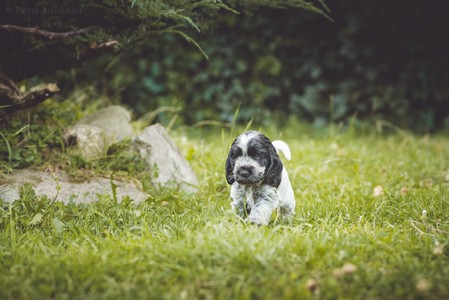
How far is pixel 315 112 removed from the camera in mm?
7547

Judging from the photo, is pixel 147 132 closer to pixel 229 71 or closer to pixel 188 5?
pixel 188 5

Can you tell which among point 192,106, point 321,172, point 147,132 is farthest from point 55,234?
point 192,106

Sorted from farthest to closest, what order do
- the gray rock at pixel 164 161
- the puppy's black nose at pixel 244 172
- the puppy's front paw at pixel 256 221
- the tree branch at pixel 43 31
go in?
1. the gray rock at pixel 164 161
2. the tree branch at pixel 43 31
3. the puppy's front paw at pixel 256 221
4. the puppy's black nose at pixel 244 172

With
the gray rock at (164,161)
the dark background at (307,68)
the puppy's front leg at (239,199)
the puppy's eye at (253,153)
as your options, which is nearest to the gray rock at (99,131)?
the gray rock at (164,161)

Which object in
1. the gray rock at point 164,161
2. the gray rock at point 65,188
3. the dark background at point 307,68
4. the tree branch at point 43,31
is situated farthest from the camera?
the dark background at point 307,68

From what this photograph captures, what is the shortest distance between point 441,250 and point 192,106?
5178 mm

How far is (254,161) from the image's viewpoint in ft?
9.61

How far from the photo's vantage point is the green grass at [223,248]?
2.34 metres

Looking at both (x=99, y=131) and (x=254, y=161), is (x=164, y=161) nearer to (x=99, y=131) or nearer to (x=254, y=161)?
→ (x=99, y=131)

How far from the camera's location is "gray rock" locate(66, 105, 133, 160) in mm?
4254

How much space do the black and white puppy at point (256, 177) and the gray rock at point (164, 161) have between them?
3.54 feet

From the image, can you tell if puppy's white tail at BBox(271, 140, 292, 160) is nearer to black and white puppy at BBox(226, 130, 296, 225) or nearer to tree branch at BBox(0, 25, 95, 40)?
black and white puppy at BBox(226, 130, 296, 225)

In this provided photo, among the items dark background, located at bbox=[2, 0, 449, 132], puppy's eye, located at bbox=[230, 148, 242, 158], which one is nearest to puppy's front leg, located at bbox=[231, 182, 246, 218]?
puppy's eye, located at bbox=[230, 148, 242, 158]

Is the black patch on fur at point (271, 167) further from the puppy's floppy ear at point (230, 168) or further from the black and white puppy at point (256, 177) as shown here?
the puppy's floppy ear at point (230, 168)
